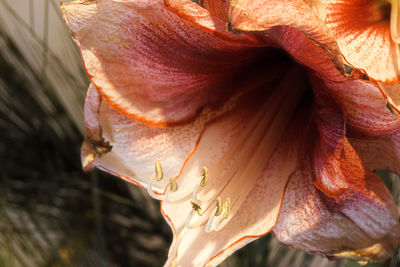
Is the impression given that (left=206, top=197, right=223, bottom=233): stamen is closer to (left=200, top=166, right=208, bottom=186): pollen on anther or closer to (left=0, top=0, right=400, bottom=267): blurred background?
(left=200, top=166, right=208, bottom=186): pollen on anther

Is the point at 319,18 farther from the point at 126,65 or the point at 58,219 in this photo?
the point at 58,219

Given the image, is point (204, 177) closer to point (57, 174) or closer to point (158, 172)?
point (158, 172)

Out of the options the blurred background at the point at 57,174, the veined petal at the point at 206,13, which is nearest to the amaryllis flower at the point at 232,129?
the veined petal at the point at 206,13

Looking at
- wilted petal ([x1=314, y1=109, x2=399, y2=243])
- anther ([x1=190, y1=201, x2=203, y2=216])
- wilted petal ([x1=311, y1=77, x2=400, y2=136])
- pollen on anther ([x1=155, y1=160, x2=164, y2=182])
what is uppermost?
wilted petal ([x1=311, y1=77, x2=400, y2=136])

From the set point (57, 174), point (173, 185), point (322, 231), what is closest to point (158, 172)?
point (173, 185)


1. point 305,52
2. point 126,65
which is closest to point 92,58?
point 126,65

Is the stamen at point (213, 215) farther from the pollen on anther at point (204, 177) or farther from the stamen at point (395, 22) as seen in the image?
the stamen at point (395, 22)

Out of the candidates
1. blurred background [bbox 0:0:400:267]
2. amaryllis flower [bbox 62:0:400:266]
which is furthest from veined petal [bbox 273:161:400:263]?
blurred background [bbox 0:0:400:267]
